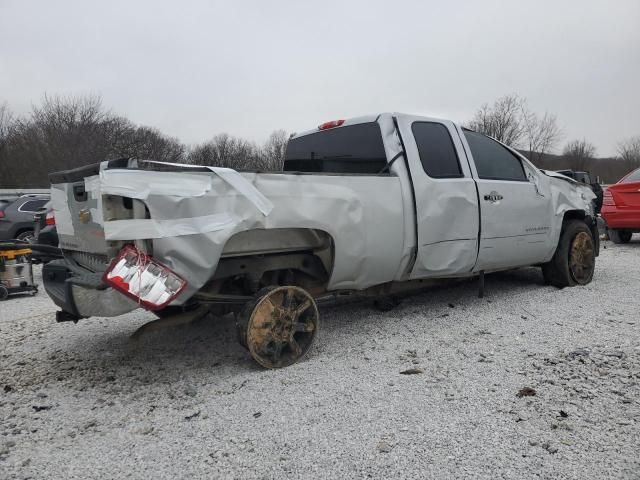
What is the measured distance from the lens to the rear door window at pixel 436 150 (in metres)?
4.23

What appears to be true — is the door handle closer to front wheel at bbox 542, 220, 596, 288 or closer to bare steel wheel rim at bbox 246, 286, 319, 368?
front wheel at bbox 542, 220, 596, 288

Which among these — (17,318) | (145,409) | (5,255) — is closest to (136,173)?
(145,409)

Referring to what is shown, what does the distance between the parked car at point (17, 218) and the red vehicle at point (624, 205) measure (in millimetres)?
12626

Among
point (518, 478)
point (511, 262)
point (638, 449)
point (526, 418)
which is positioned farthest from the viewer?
point (511, 262)

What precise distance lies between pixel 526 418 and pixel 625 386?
0.81 metres

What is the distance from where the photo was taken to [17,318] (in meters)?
5.32

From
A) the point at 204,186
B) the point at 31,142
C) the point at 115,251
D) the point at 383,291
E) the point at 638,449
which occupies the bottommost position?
the point at 638,449

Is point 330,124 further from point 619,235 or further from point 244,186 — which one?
point 619,235

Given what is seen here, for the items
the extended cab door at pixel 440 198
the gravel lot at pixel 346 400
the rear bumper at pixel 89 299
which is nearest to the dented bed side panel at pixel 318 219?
the extended cab door at pixel 440 198

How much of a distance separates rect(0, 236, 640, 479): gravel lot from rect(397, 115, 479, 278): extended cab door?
625mm

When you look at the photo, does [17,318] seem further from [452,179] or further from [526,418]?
[526,418]

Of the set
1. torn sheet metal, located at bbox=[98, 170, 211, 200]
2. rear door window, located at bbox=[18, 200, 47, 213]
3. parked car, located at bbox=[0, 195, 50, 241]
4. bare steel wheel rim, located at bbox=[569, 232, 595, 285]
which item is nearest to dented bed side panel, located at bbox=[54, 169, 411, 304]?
torn sheet metal, located at bbox=[98, 170, 211, 200]

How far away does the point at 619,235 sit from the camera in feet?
34.2

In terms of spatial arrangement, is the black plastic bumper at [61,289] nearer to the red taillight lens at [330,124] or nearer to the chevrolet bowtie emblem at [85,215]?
the chevrolet bowtie emblem at [85,215]
